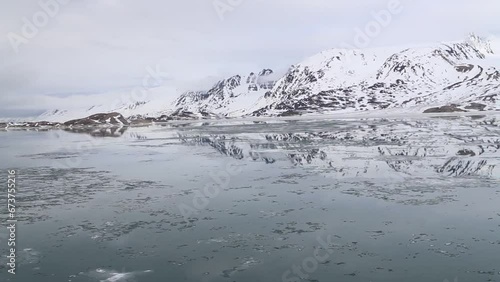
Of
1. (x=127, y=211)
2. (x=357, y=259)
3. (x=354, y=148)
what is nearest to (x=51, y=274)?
(x=127, y=211)

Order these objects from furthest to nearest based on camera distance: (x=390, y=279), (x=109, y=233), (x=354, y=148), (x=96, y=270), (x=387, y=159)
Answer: (x=354, y=148), (x=387, y=159), (x=109, y=233), (x=96, y=270), (x=390, y=279)

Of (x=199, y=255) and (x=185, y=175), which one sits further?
(x=185, y=175)

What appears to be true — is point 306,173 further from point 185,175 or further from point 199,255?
point 199,255

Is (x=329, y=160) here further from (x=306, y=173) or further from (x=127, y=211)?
(x=127, y=211)

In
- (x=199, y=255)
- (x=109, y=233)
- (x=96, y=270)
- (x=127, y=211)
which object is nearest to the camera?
(x=96, y=270)

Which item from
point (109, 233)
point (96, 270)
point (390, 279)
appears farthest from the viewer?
point (109, 233)

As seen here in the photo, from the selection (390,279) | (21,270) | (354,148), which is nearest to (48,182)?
(21,270)
